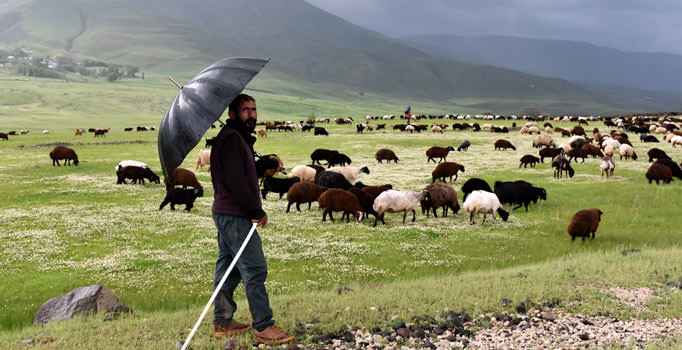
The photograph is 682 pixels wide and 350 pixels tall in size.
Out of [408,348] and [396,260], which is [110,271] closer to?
[396,260]

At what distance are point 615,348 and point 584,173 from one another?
22.9 m

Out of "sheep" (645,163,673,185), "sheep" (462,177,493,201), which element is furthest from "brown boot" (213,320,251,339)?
"sheep" (645,163,673,185)

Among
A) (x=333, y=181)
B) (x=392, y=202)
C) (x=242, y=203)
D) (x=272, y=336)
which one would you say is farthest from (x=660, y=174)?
(x=242, y=203)

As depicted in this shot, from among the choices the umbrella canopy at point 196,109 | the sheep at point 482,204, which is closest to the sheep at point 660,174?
the sheep at point 482,204

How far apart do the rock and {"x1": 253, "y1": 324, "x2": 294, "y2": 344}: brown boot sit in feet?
10.1

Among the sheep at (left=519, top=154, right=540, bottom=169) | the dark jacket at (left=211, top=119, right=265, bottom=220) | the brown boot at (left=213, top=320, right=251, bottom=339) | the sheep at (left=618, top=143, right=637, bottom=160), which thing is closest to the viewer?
the dark jacket at (left=211, top=119, right=265, bottom=220)

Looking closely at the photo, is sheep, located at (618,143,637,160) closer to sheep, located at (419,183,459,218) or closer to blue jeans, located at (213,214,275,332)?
sheep, located at (419,183,459,218)

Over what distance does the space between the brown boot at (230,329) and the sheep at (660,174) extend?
71.7 feet

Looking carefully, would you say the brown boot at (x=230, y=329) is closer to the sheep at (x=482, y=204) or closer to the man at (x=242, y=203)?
the man at (x=242, y=203)

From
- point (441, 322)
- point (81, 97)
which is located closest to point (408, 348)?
point (441, 322)

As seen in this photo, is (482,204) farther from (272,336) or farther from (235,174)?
(235,174)

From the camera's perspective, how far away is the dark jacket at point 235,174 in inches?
221

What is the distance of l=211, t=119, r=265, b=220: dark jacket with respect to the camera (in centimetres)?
562

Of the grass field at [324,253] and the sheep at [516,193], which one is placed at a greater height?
the sheep at [516,193]
